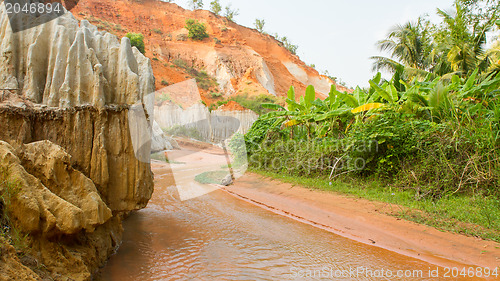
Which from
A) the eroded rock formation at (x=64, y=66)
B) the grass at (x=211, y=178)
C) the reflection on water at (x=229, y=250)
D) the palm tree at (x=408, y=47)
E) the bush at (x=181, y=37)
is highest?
the bush at (x=181, y=37)

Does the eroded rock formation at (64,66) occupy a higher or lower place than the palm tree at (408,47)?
lower

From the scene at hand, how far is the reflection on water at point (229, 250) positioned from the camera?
11.3 ft

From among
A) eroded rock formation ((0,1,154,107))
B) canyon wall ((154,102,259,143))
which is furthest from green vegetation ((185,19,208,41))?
eroded rock formation ((0,1,154,107))

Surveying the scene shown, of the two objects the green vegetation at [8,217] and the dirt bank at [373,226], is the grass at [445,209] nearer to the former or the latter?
the dirt bank at [373,226]

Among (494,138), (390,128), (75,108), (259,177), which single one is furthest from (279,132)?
(75,108)

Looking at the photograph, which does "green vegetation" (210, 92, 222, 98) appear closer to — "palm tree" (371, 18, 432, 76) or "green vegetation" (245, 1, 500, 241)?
"palm tree" (371, 18, 432, 76)

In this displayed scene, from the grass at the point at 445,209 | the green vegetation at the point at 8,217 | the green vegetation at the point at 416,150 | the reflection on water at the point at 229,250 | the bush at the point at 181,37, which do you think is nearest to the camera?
the green vegetation at the point at 8,217

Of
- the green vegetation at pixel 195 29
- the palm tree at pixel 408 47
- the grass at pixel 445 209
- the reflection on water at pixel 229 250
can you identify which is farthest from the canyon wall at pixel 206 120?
the green vegetation at pixel 195 29

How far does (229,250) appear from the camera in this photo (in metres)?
4.15

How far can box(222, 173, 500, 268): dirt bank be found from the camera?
389 centimetres

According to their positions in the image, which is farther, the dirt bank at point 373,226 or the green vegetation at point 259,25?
the green vegetation at point 259,25

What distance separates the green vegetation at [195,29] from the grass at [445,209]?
42.4m

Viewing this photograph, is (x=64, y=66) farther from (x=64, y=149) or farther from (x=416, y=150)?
(x=416, y=150)

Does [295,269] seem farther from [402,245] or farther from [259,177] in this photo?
[259,177]
